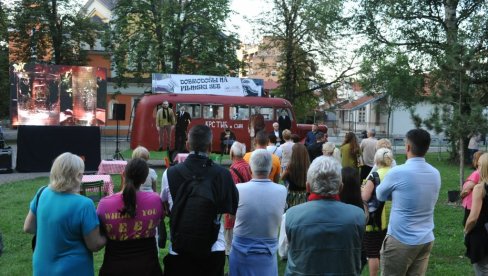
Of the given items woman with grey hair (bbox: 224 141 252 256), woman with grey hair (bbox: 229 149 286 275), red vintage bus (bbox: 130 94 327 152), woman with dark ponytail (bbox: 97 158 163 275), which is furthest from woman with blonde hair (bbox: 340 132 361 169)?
red vintage bus (bbox: 130 94 327 152)

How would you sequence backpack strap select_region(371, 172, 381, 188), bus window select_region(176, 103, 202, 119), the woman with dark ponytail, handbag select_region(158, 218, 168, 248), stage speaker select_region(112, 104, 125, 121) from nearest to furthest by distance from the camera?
the woman with dark ponytail
handbag select_region(158, 218, 168, 248)
backpack strap select_region(371, 172, 381, 188)
stage speaker select_region(112, 104, 125, 121)
bus window select_region(176, 103, 202, 119)

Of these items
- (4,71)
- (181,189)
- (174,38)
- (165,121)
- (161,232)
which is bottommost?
(161,232)

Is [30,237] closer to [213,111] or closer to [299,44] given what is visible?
→ [213,111]

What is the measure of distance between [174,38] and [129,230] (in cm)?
2867

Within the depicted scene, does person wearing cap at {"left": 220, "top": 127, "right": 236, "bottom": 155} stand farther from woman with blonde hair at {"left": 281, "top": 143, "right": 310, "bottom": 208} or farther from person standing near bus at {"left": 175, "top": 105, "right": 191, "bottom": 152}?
woman with blonde hair at {"left": 281, "top": 143, "right": 310, "bottom": 208}

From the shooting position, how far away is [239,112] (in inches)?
893

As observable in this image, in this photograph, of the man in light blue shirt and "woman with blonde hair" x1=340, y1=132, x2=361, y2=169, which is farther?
"woman with blonde hair" x1=340, y1=132, x2=361, y2=169

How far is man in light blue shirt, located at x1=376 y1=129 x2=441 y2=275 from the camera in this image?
4.15m

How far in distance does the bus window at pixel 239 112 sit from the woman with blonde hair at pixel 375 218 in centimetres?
1719

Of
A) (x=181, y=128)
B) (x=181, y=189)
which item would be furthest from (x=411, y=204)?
(x=181, y=128)

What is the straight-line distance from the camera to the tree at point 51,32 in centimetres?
3441

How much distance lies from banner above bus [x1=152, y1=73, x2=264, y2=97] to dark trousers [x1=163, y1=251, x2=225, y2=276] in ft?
60.7

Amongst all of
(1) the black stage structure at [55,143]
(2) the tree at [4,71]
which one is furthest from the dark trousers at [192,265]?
(2) the tree at [4,71]

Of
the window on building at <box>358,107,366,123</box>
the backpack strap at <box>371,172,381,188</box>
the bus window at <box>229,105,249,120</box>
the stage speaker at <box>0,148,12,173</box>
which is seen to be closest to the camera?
the backpack strap at <box>371,172,381,188</box>
